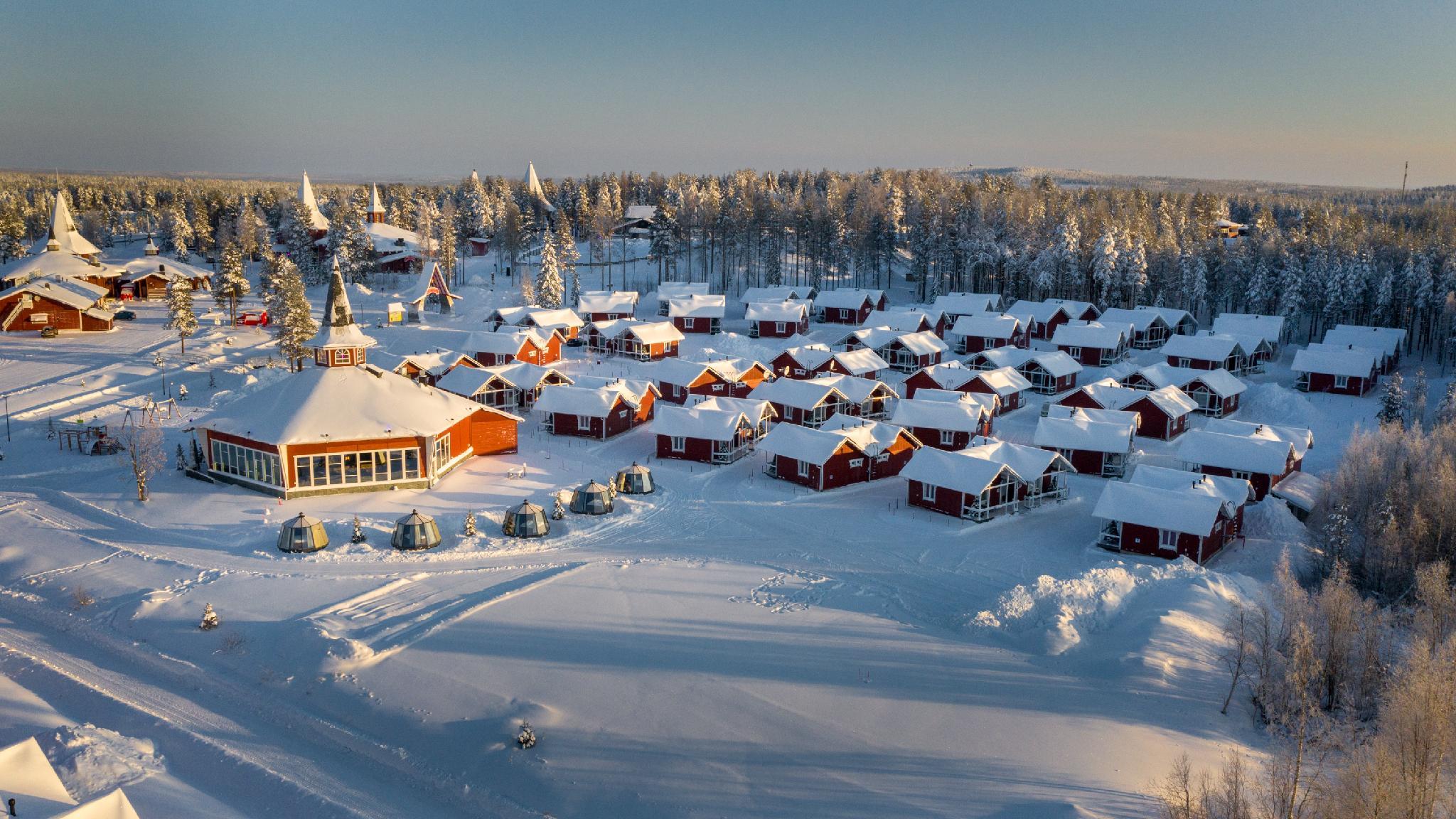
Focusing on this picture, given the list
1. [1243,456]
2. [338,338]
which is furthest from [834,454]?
[338,338]

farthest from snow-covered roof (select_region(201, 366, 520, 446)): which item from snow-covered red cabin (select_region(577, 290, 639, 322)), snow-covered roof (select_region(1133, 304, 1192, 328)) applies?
snow-covered roof (select_region(1133, 304, 1192, 328))

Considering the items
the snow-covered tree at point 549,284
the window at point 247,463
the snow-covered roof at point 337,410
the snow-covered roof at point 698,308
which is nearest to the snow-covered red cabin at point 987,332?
the snow-covered roof at point 698,308

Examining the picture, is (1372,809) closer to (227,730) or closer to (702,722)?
(702,722)

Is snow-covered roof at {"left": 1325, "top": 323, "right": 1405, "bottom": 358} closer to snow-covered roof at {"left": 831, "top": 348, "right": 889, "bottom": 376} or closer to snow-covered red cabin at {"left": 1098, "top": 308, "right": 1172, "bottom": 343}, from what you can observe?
snow-covered red cabin at {"left": 1098, "top": 308, "right": 1172, "bottom": 343}

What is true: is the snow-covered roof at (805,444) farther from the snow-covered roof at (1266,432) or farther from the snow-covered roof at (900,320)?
the snow-covered roof at (900,320)

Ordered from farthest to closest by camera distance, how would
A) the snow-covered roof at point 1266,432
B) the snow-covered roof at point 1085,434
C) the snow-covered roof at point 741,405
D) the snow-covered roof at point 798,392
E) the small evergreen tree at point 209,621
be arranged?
the snow-covered roof at point 798,392 → the snow-covered roof at point 741,405 → the snow-covered roof at point 1085,434 → the snow-covered roof at point 1266,432 → the small evergreen tree at point 209,621

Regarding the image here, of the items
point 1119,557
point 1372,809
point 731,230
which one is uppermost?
point 731,230

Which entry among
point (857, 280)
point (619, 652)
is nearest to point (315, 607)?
point (619, 652)
